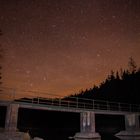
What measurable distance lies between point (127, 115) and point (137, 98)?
31.9 metres

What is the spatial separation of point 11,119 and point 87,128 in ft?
35.5

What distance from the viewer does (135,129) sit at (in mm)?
31234

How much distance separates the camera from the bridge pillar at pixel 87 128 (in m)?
25.7

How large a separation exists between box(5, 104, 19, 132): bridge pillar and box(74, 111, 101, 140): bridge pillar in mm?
9881

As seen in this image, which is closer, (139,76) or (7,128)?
(7,128)

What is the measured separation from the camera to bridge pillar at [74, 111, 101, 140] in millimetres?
25725

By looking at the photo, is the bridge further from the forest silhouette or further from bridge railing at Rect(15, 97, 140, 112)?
the forest silhouette

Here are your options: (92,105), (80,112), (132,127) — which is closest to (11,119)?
(80,112)

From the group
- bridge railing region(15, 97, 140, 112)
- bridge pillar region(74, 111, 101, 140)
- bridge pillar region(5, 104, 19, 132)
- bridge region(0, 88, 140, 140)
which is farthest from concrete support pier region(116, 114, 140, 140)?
bridge pillar region(5, 104, 19, 132)

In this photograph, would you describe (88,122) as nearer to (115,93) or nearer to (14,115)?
(14,115)

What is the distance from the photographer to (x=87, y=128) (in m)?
26.4

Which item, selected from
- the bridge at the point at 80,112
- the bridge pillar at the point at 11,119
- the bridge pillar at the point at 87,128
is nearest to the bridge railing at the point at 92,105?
the bridge at the point at 80,112

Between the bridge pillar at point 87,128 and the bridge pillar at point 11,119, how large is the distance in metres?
9.88

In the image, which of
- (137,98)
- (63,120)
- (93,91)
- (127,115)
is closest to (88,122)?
(127,115)
